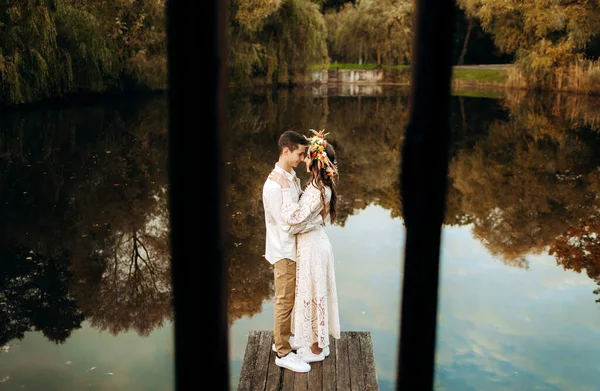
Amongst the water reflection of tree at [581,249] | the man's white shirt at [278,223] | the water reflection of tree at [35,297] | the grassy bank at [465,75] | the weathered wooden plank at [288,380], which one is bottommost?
the water reflection of tree at [35,297]

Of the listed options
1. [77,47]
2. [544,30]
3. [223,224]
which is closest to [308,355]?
[223,224]

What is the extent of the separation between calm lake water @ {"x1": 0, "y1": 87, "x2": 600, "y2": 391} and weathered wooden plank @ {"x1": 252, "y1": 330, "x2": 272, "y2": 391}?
401 millimetres

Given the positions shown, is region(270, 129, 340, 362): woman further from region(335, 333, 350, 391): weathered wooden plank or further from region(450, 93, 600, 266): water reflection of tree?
region(450, 93, 600, 266): water reflection of tree

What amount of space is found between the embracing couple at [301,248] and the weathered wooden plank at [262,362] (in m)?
0.08

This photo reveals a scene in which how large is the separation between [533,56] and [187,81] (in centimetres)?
1431

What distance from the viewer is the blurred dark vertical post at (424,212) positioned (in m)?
3.57

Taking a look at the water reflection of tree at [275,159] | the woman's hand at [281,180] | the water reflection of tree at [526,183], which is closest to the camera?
the woman's hand at [281,180]

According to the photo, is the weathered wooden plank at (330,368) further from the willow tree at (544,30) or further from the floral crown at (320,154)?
the willow tree at (544,30)

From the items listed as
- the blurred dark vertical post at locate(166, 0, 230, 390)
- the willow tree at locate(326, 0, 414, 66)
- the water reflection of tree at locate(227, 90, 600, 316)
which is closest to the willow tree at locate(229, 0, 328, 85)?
the blurred dark vertical post at locate(166, 0, 230, 390)

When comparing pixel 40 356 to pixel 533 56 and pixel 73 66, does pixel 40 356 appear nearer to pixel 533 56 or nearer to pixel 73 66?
pixel 73 66

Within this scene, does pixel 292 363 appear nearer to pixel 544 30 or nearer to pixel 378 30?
pixel 544 30

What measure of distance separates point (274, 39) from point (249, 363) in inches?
1043

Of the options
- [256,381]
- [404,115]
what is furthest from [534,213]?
[404,115]

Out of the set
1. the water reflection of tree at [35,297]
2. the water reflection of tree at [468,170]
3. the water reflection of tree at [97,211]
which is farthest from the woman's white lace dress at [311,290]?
the water reflection of tree at [35,297]
